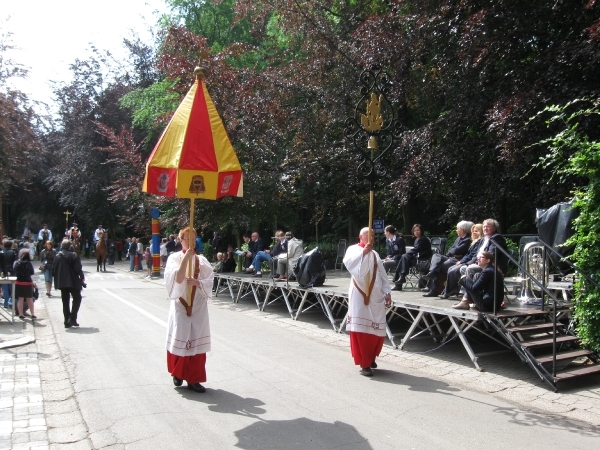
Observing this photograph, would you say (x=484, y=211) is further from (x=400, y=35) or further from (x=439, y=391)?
(x=439, y=391)

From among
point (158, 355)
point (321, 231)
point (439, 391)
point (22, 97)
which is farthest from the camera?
point (321, 231)

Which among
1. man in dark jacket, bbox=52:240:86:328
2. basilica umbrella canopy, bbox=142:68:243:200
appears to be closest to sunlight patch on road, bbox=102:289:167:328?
man in dark jacket, bbox=52:240:86:328

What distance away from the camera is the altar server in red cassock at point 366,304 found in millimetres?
7660

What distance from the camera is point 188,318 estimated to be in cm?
657

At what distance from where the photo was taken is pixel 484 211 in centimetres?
1313

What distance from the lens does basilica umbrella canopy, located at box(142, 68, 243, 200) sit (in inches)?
250

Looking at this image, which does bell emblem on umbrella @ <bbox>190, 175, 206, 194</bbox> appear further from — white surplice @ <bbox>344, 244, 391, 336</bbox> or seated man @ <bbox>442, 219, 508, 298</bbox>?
seated man @ <bbox>442, 219, 508, 298</bbox>

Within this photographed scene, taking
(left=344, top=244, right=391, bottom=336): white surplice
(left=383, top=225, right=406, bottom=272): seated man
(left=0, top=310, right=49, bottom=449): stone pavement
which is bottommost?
(left=0, top=310, right=49, bottom=449): stone pavement

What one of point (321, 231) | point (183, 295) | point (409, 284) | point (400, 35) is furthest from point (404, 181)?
point (321, 231)

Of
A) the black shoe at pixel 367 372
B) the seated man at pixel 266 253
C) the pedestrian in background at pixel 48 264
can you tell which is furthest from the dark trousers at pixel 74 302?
the black shoe at pixel 367 372

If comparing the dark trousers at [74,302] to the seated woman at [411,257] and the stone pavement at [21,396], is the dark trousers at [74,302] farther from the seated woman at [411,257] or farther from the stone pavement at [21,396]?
the seated woman at [411,257]

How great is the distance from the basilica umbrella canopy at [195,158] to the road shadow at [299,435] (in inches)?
101

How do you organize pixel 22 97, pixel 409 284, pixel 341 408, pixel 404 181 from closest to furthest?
pixel 341 408, pixel 409 284, pixel 404 181, pixel 22 97

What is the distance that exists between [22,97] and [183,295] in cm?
2035
